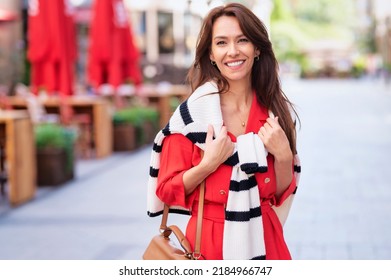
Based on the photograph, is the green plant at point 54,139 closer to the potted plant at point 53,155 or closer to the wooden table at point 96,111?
the potted plant at point 53,155

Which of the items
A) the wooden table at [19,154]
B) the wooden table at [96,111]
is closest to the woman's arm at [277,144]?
the wooden table at [19,154]

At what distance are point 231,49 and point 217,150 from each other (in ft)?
1.19

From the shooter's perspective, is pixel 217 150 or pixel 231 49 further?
pixel 231 49

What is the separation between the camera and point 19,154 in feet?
27.2

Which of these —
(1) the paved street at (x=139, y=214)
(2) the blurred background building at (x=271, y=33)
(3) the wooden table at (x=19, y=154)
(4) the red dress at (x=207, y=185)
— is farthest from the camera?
(2) the blurred background building at (x=271, y=33)

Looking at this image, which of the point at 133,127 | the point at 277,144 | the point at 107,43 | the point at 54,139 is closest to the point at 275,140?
the point at 277,144

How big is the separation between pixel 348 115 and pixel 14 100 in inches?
465

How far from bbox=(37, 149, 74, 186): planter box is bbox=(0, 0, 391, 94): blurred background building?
2320 mm

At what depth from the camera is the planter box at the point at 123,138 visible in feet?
44.7

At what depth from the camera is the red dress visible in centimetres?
253

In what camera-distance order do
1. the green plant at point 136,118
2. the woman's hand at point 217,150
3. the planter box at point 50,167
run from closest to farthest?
1. the woman's hand at point 217,150
2. the planter box at point 50,167
3. the green plant at point 136,118

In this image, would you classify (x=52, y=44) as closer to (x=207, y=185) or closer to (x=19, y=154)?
(x=19, y=154)

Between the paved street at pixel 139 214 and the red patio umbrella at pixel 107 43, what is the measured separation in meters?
2.05

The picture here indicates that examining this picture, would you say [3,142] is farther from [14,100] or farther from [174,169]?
[174,169]
